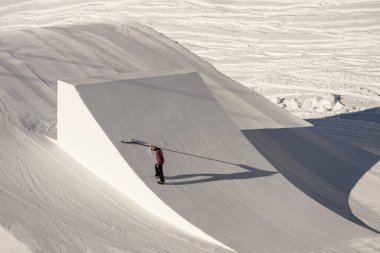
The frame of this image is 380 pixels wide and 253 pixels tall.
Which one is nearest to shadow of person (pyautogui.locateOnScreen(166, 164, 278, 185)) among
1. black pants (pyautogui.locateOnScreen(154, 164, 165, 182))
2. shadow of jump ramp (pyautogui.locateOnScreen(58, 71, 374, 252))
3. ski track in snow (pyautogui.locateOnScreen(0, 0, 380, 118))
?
shadow of jump ramp (pyautogui.locateOnScreen(58, 71, 374, 252))

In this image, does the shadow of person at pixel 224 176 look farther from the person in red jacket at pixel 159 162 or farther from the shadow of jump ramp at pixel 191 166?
the person in red jacket at pixel 159 162

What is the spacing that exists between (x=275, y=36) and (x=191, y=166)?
15.1m

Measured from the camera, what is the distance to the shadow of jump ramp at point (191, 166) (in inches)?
305

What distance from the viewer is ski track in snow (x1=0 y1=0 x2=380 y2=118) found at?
1834cm

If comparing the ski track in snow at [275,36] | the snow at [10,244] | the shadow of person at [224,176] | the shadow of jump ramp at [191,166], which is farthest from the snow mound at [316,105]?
the snow at [10,244]

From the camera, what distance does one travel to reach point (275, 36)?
75.0ft

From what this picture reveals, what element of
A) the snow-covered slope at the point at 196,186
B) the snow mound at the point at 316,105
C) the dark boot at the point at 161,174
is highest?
the dark boot at the point at 161,174

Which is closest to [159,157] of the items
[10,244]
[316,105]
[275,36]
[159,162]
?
[159,162]

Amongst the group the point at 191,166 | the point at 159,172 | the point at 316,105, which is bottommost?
the point at 316,105

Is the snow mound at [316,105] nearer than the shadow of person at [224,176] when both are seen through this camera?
No

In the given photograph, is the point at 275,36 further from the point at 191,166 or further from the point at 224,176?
the point at 191,166

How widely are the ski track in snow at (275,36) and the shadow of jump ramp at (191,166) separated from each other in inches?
272

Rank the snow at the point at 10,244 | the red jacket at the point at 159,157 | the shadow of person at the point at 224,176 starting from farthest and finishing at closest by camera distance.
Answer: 1. the shadow of person at the point at 224,176
2. the red jacket at the point at 159,157
3. the snow at the point at 10,244

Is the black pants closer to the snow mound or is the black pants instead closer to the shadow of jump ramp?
the shadow of jump ramp
